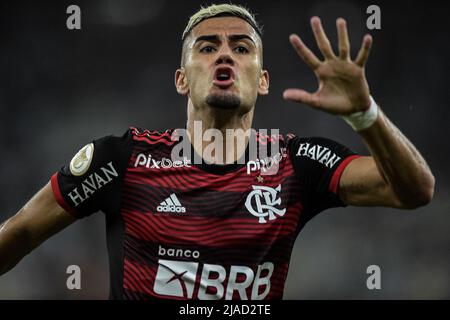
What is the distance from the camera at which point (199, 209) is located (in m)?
3.70

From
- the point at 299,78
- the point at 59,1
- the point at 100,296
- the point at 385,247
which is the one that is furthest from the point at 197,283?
the point at 59,1

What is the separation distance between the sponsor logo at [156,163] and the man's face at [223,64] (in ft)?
1.24

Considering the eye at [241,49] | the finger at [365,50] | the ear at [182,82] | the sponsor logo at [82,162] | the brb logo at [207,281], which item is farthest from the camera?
the ear at [182,82]

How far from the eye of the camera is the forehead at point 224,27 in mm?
4109

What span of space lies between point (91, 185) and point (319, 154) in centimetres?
128

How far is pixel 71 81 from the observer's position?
953 cm

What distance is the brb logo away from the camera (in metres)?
3.54

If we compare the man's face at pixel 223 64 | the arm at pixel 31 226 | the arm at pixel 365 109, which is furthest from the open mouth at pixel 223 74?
the arm at pixel 31 226

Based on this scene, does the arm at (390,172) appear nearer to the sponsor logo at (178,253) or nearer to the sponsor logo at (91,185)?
the sponsor logo at (178,253)

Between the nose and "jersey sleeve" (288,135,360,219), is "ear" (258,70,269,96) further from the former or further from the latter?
"jersey sleeve" (288,135,360,219)

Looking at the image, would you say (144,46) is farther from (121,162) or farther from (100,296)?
(121,162)

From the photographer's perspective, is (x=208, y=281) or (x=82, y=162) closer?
(x=208, y=281)

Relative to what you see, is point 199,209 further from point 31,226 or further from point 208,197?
point 31,226

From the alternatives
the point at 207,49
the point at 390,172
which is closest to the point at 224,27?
the point at 207,49
